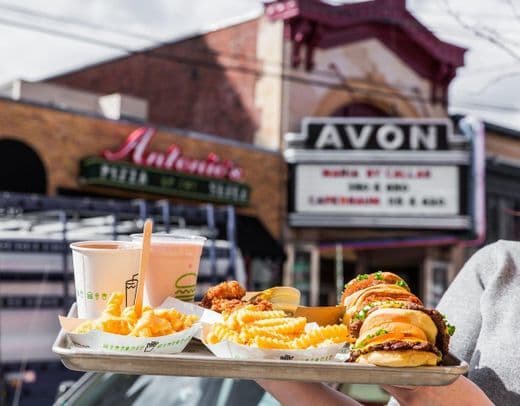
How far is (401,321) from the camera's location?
5.82 ft

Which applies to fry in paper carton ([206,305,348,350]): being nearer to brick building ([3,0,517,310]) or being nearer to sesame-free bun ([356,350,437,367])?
sesame-free bun ([356,350,437,367])

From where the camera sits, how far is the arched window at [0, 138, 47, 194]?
14344mm

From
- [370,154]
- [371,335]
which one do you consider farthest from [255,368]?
[370,154]

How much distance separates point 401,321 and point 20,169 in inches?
547

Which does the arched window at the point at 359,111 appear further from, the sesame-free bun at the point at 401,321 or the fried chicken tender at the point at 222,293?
the sesame-free bun at the point at 401,321

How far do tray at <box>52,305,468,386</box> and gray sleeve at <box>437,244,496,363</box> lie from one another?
495mm

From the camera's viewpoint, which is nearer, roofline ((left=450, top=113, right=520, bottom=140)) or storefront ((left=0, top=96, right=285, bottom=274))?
storefront ((left=0, top=96, right=285, bottom=274))

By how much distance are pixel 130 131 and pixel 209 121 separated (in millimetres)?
5308

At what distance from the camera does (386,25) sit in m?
22.1

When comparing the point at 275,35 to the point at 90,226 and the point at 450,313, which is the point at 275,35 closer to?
the point at 90,226

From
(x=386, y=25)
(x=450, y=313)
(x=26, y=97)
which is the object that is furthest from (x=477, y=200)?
(x=450, y=313)

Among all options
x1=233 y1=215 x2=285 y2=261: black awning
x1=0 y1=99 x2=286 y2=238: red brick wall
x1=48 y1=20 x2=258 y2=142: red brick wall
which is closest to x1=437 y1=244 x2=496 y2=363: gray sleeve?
x1=0 y1=99 x2=286 y2=238: red brick wall

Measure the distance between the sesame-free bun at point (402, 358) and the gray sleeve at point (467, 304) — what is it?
50 centimetres

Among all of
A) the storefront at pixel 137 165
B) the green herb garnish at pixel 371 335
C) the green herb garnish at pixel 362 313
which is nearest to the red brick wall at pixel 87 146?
the storefront at pixel 137 165
